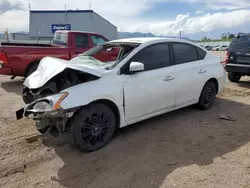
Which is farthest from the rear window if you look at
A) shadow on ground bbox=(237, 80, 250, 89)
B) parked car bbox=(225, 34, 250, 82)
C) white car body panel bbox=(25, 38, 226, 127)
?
white car body panel bbox=(25, 38, 226, 127)

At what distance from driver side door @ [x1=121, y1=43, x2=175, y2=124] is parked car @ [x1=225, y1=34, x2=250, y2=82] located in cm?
434

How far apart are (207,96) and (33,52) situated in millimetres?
5502

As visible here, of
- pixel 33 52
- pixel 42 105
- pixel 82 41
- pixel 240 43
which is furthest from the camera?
pixel 82 41

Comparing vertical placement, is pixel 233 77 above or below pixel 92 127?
above

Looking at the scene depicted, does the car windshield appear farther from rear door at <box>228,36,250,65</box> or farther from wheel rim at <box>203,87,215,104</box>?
rear door at <box>228,36,250,65</box>

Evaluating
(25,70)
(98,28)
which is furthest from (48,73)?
(98,28)

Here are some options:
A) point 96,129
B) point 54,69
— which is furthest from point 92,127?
point 54,69

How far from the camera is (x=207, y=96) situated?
17.9 feet

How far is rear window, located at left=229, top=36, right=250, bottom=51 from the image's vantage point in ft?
25.7

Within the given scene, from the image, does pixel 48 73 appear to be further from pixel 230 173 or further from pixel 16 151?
pixel 230 173

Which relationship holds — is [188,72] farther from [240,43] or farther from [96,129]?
[240,43]

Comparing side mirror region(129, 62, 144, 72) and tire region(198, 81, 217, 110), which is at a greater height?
side mirror region(129, 62, 144, 72)

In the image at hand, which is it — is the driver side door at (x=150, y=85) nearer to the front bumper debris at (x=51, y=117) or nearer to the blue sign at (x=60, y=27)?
the front bumper debris at (x=51, y=117)

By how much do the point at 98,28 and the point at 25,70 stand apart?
82.7 feet
